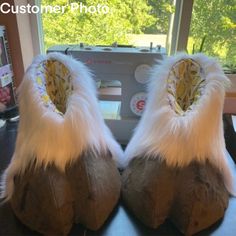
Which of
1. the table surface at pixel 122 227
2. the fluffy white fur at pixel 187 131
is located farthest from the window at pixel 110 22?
the table surface at pixel 122 227

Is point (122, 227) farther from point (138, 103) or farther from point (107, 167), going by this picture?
point (138, 103)

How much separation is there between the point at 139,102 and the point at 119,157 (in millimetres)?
292

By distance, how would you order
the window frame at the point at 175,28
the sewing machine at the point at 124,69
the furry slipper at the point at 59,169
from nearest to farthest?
the furry slipper at the point at 59,169 → the sewing machine at the point at 124,69 → the window frame at the point at 175,28

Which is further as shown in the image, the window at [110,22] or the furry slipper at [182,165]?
the window at [110,22]

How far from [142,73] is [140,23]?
459mm

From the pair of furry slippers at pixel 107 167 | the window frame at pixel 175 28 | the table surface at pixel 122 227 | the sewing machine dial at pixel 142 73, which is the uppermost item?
the window frame at pixel 175 28

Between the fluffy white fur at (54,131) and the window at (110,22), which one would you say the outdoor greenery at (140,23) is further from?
the fluffy white fur at (54,131)

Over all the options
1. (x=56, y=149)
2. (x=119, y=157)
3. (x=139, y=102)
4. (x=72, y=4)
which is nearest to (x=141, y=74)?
(x=139, y=102)

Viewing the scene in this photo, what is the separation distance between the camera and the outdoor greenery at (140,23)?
53.0 inches

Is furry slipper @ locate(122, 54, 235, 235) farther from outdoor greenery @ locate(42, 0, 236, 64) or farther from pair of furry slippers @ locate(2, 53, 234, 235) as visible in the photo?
outdoor greenery @ locate(42, 0, 236, 64)

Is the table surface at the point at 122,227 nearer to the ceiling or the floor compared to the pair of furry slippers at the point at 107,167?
nearer to the floor

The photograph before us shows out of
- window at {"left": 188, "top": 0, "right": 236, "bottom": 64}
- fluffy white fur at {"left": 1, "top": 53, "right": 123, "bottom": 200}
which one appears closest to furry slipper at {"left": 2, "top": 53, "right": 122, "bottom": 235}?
fluffy white fur at {"left": 1, "top": 53, "right": 123, "bottom": 200}

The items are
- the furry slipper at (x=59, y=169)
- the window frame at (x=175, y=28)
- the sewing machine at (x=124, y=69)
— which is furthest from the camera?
the window frame at (x=175, y=28)

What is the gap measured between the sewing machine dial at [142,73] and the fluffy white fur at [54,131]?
26 cm
